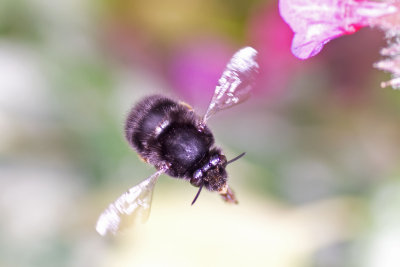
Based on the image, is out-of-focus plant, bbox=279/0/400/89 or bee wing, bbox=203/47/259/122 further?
bee wing, bbox=203/47/259/122

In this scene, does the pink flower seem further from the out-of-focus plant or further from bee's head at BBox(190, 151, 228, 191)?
bee's head at BBox(190, 151, 228, 191)

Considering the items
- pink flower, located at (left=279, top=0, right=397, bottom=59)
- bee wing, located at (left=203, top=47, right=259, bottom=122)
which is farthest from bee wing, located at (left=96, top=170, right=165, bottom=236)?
pink flower, located at (left=279, top=0, right=397, bottom=59)

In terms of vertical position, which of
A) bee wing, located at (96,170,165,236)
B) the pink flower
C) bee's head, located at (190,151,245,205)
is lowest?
bee wing, located at (96,170,165,236)

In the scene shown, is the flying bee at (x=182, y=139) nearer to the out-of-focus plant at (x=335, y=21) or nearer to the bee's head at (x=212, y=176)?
the bee's head at (x=212, y=176)

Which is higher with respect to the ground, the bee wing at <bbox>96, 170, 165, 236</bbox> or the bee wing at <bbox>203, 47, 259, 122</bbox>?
the bee wing at <bbox>203, 47, 259, 122</bbox>

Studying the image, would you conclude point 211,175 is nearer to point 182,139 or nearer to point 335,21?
point 182,139

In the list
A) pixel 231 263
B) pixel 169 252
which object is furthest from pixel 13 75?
pixel 231 263

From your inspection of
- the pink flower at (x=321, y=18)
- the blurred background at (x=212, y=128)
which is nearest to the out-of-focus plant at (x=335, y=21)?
the pink flower at (x=321, y=18)

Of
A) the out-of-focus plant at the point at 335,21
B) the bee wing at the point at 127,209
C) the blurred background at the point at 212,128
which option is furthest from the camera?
the blurred background at the point at 212,128

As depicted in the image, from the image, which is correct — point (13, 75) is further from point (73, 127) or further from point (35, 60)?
point (73, 127)
